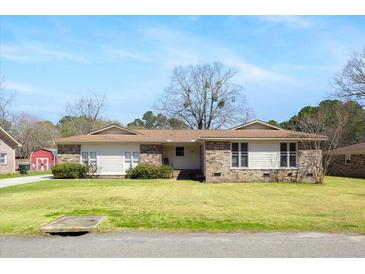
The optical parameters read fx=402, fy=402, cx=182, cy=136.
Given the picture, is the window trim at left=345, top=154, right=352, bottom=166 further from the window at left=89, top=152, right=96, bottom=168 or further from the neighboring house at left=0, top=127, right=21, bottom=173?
the neighboring house at left=0, top=127, right=21, bottom=173

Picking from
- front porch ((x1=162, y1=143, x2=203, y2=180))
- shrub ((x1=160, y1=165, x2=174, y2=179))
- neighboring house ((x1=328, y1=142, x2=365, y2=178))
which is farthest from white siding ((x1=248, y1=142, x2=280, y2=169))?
neighboring house ((x1=328, y1=142, x2=365, y2=178))

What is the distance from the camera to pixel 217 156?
23625mm

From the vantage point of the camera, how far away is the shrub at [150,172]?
2592 centimetres

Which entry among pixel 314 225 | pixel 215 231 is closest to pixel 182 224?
pixel 215 231

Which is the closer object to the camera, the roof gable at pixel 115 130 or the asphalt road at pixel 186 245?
the asphalt road at pixel 186 245

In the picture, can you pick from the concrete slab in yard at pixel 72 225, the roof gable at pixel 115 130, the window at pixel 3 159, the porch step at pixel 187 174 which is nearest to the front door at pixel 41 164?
the window at pixel 3 159

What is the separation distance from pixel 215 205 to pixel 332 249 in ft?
20.1

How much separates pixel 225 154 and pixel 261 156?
2203 millimetres

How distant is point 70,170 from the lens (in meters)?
26.4

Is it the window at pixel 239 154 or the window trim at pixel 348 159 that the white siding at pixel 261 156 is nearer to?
the window at pixel 239 154

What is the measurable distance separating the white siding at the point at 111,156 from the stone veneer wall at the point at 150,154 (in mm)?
495

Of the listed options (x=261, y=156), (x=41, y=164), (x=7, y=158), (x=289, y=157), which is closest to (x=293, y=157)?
(x=289, y=157)

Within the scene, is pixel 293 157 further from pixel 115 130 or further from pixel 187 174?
pixel 115 130
